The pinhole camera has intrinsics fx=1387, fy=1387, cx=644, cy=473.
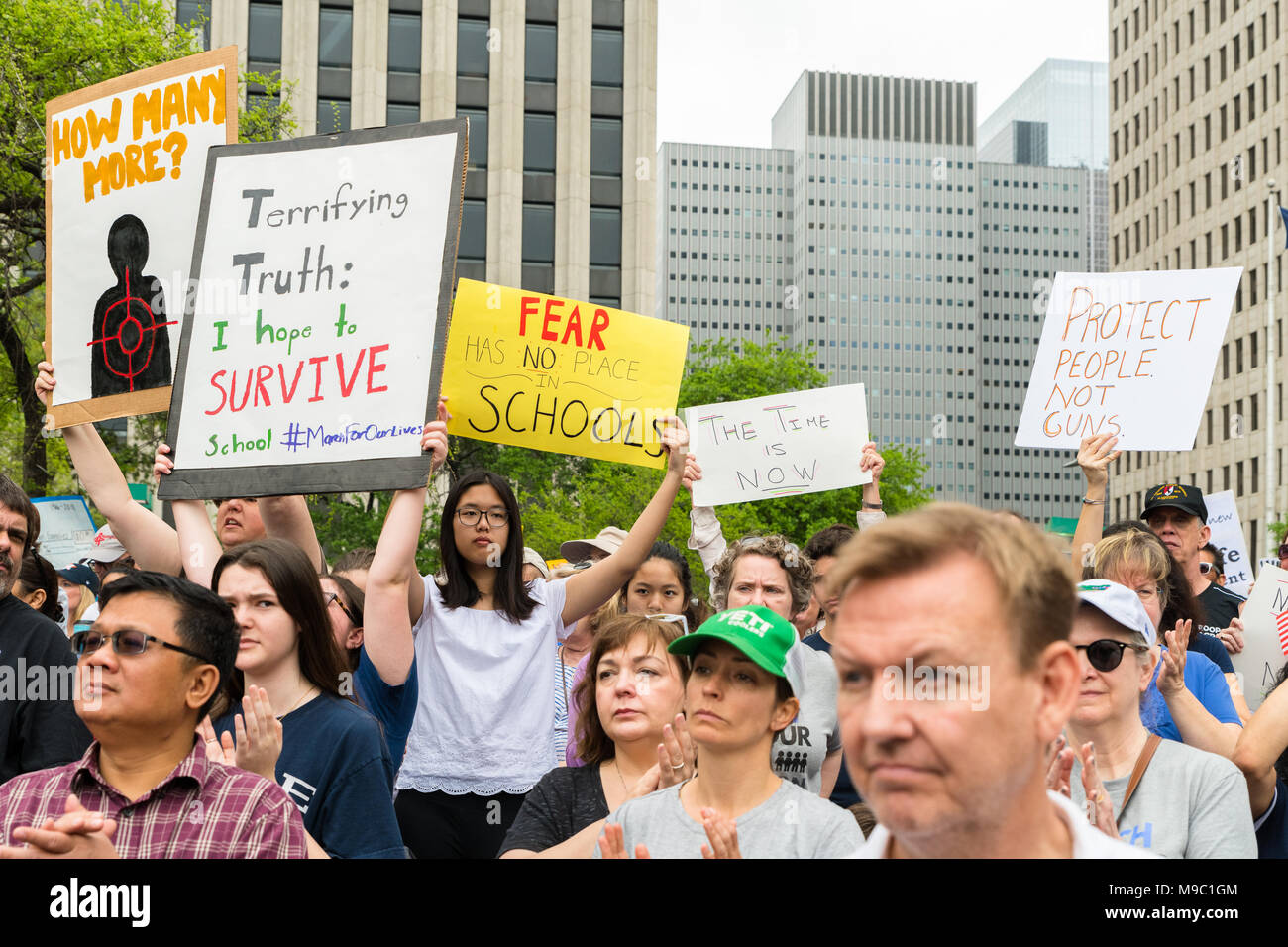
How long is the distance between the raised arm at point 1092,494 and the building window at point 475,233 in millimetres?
51781

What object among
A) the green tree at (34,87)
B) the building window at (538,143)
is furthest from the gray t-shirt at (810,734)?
the building window at (538,143)

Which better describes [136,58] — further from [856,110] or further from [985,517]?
[856,110]

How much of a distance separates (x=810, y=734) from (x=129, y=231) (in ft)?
11.0

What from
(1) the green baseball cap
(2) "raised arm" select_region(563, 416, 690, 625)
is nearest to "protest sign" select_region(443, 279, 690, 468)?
(2) "raised arm" select_region(563, 416, 690, 625)

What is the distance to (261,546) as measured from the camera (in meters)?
4.13

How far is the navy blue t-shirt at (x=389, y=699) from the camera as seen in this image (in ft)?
15.1

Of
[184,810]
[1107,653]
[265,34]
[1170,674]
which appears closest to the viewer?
[184,810]

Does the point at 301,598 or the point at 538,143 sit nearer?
the point at 301,598

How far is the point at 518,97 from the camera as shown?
195ft

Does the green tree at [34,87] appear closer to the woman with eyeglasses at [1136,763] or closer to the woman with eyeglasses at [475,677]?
the woman with eyeglasses at [475,677]

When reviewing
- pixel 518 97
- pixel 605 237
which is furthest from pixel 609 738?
pixel 518 97

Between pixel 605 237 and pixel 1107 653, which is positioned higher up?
pixel 605 237

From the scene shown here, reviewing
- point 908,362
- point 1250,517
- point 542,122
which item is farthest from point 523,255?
point 908,362

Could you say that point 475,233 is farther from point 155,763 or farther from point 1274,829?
point 155,763
